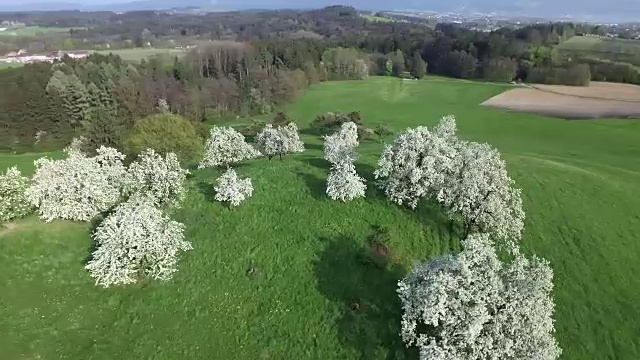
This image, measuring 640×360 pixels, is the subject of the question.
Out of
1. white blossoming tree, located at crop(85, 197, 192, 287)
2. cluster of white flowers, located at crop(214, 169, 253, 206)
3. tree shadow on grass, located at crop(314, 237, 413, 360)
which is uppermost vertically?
cluster of white flowers, located at crop(214, 169, 253, 206)

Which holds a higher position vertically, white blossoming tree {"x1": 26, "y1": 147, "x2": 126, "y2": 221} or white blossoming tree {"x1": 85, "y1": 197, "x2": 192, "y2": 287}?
white blossoming tree {"x1": 26, "y1": 147, "x2": 126, "y2": 221}

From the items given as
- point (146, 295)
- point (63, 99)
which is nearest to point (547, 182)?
point (146, 295)

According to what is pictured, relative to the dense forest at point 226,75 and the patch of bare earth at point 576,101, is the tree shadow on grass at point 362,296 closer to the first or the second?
the dense forest at point 226,75

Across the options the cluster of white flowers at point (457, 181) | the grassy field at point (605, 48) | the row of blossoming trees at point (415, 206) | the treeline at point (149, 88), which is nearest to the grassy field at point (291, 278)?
the row of blossoming trees at point (415, 206)

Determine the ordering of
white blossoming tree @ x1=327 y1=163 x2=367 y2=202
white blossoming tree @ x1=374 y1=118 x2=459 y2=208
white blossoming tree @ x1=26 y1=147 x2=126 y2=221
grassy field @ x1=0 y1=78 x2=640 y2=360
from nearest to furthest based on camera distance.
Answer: grassy field @ x1=0 y1=78 x2=640 y2=360, white blossoming tree @ x1=26 y1=147 x2=126 y2=221, white blossoming tree @ x1=374 y1=118 x2=459 y2=208, white blossoming tree @ x1=327 y1=163 x2=367 y2=202

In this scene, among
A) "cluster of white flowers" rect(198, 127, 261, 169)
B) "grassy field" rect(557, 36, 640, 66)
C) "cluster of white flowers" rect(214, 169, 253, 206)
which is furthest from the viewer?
"grassy field" rect(557, 36, 640, 66)

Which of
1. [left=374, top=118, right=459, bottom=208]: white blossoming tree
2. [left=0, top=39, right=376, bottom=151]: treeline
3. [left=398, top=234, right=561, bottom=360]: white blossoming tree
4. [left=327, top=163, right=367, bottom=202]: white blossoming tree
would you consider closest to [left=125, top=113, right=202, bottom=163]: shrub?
[left=0, top=39, right=376, bottom=151]: treeline

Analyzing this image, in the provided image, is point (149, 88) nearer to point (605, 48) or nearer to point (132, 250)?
point (132, 250)

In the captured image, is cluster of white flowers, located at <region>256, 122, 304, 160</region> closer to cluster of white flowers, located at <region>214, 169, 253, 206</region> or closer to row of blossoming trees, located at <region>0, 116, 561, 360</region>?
row of blossoming trees, located at <region>0, 116, 561, 360</region>

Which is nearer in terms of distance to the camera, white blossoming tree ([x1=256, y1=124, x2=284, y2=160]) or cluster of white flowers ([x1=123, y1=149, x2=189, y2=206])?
cluster of white flowers ([x1=123, y1=149, x2=189, y2=206])
